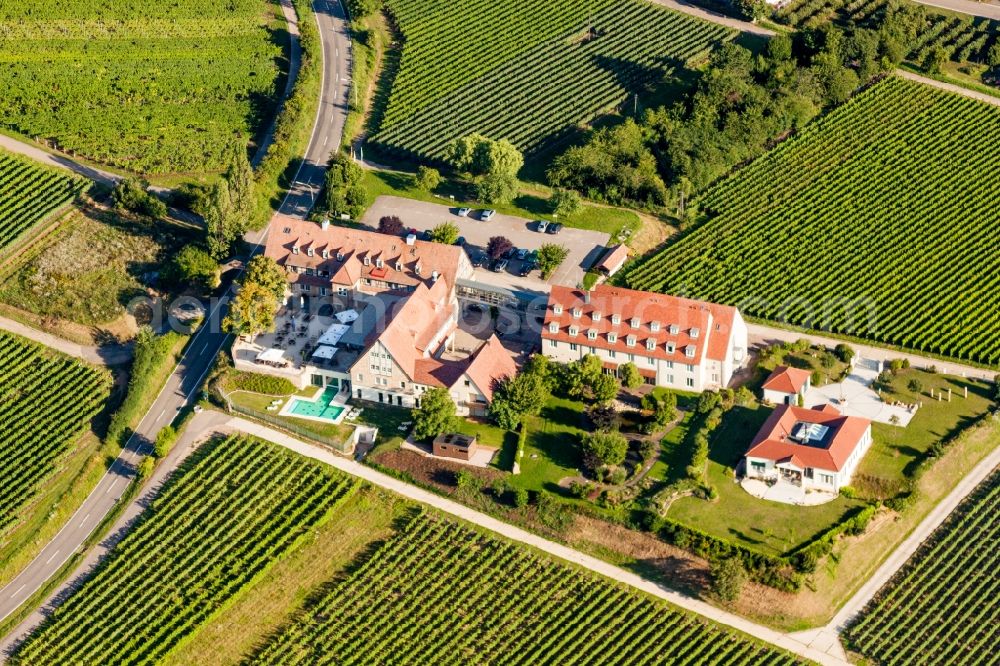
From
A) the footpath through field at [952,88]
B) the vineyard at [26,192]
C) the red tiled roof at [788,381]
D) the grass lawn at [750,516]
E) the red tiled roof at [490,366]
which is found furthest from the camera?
the footpath through field at [952,88]

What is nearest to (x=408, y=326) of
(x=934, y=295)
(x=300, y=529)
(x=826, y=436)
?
(x=300, y=529)

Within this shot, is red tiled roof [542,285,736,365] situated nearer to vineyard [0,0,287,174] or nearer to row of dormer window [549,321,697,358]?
row of dormer window [549,321,697,358]

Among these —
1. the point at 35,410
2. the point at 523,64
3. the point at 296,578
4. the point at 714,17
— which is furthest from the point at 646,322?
the point at 714,17

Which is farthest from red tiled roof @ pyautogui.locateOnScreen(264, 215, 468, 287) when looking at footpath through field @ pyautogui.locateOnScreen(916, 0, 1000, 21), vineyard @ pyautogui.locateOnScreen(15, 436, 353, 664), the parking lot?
footpath through field @ pyautogui.locateOnScreen(916, 0, 1000, 21)

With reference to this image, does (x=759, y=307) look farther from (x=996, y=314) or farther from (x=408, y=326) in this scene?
(x=408, y=326)

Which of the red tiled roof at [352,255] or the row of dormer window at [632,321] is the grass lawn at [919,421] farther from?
the red tiled roof at [352,255]

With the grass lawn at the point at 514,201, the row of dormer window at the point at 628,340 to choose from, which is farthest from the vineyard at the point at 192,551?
the grass lawn at the point at 514,201

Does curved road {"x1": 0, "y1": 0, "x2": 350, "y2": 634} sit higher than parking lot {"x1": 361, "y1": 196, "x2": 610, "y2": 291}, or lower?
lower
